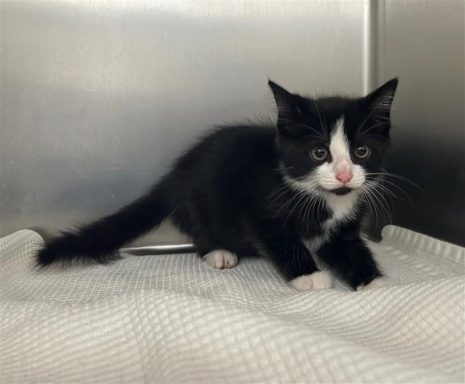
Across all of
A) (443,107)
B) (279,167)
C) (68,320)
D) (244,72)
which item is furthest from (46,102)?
(443,107)

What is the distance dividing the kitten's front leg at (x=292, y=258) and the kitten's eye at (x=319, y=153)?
23cm

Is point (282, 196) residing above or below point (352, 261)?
above

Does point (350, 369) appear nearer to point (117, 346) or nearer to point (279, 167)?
point (117, 346)

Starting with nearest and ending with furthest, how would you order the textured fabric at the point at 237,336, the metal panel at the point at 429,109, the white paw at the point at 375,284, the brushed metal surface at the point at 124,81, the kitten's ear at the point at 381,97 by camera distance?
the textured fabric at the point at 237,336 < the white paw at the point at 375,284 < the kitten's ear at the point at 381,97 < the metal panel at the point at 429,109 < the brushed metal surface at the point at 124,81

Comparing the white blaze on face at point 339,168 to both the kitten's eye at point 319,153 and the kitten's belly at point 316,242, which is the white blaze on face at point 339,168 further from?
the kitten's belly at point 316,242

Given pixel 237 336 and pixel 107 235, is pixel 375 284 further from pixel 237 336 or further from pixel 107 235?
pixel 107 235

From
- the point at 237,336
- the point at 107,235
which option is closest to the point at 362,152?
the point at 237,336

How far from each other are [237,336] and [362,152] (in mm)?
716

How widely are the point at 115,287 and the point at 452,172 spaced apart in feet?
3.44

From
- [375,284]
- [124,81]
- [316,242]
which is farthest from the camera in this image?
[124,81]

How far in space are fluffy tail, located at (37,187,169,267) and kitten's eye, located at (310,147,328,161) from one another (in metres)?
0.59

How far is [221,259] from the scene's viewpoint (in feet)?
4.69

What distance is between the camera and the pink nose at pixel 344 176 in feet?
3.84

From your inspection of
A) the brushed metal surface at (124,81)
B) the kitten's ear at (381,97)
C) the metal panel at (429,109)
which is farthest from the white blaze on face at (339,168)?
the brushed metal surface at (124,81)
